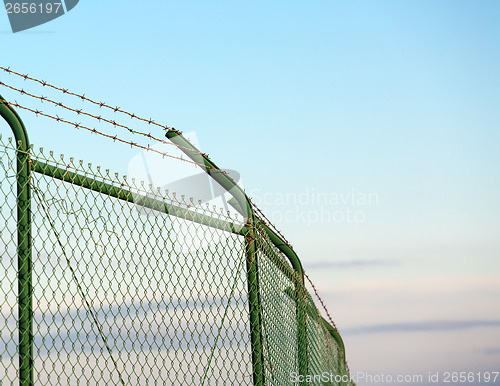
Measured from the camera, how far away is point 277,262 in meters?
5.30

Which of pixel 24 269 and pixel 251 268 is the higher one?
pixel 251 268

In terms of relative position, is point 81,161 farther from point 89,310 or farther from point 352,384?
point 352,384

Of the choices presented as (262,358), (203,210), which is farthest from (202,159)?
(262,358)

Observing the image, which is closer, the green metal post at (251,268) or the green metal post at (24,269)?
the green metal post at (24,269)

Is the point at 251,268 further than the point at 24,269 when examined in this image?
Yes

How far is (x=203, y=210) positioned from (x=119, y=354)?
119 cm

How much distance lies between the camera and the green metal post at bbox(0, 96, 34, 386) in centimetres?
333

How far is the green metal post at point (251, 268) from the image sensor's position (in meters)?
4.53

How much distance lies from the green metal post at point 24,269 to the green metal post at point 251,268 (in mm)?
1211

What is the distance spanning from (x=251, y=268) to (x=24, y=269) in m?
1.71

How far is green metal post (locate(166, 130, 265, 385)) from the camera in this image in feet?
14.9

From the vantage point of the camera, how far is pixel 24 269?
337 centimetres

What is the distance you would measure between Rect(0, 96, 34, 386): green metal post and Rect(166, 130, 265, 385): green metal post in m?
1.21

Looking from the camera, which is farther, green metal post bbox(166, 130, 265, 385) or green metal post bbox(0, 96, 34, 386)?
green metal post bbox(166, 130, 265, 385)
